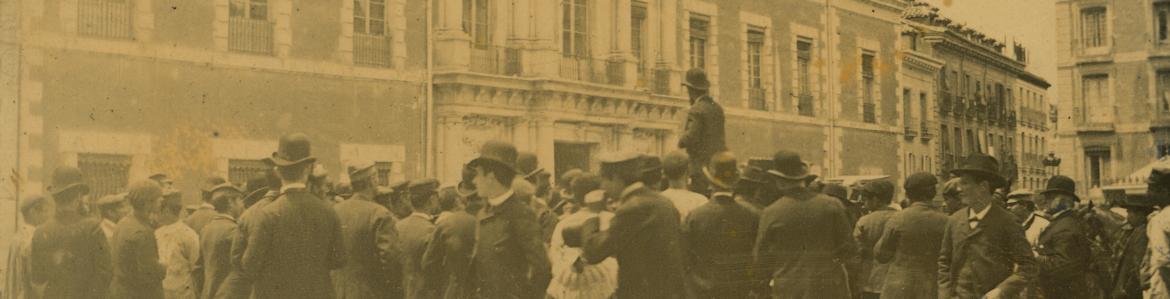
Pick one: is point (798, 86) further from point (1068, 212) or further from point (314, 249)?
point (314, 249)

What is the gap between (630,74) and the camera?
20828 millimetres

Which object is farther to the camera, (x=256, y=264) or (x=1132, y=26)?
(x=1132, y=26)

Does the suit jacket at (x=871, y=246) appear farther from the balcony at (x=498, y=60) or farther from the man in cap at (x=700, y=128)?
the balcony at (x=498, y=60)

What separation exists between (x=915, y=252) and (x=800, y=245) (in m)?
1.28

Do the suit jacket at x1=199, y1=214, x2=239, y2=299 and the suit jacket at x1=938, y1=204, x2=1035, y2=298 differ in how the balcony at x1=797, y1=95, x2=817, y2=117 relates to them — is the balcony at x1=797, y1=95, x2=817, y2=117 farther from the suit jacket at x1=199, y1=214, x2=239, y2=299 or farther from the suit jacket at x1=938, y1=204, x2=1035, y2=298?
the suit jacket at x1=199, y1=214, x2=239, y2=299

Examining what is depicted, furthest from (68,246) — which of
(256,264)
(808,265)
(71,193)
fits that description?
(808,265)

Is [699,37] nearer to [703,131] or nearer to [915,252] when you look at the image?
[703,131]

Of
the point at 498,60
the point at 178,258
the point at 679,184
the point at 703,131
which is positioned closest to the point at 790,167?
the point at 679,184

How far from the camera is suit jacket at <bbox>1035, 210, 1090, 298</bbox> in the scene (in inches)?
376

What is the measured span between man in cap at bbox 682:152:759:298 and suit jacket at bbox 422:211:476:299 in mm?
1556

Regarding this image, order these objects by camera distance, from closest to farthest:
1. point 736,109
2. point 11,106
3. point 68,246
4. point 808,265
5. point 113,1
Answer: point 808,265, point 68,246, point 11,106, point 113,1, point 736,109

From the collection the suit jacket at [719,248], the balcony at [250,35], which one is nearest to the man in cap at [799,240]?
the suit jacket at [719,248]

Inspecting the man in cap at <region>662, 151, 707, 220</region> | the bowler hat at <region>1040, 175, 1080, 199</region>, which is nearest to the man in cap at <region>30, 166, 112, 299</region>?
the man in cap at <region>662, 151, 707, 220</region>

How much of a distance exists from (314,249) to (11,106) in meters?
7.62
